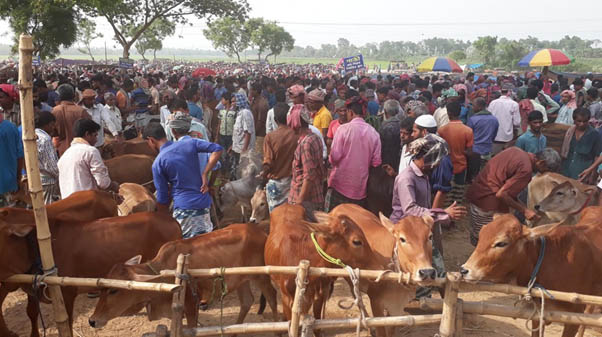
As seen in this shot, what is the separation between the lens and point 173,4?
112ft

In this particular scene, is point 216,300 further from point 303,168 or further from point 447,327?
point 447,327

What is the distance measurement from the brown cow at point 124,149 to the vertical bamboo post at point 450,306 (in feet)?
22.7

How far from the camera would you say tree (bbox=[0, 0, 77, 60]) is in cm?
1889

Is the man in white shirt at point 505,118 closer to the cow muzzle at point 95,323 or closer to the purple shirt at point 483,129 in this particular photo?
the purple shirt at point 483,129

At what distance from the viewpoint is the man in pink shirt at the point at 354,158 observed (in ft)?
19.3

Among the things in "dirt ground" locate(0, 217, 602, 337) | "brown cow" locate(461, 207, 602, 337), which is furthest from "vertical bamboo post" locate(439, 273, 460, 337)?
"dirt ground" locate(0, 217, 602, 337)

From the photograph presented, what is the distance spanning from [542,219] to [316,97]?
367cm

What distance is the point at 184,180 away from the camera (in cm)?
497

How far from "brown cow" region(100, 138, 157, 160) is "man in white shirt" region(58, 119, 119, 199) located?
3509 millimetres

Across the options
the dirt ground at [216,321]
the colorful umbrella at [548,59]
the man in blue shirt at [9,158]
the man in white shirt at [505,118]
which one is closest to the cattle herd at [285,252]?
the dirt ground at [216,321]

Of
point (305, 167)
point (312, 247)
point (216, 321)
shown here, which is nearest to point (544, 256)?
point (312, 247)

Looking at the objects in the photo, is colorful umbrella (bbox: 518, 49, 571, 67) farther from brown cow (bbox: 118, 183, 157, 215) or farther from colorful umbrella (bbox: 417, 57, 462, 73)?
brown cow (bbox: 118, 183, 157, 215)

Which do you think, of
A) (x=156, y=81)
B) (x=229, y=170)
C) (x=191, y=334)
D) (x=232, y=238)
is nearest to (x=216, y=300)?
(x=232, y=238)

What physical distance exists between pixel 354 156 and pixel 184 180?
7.12ft
